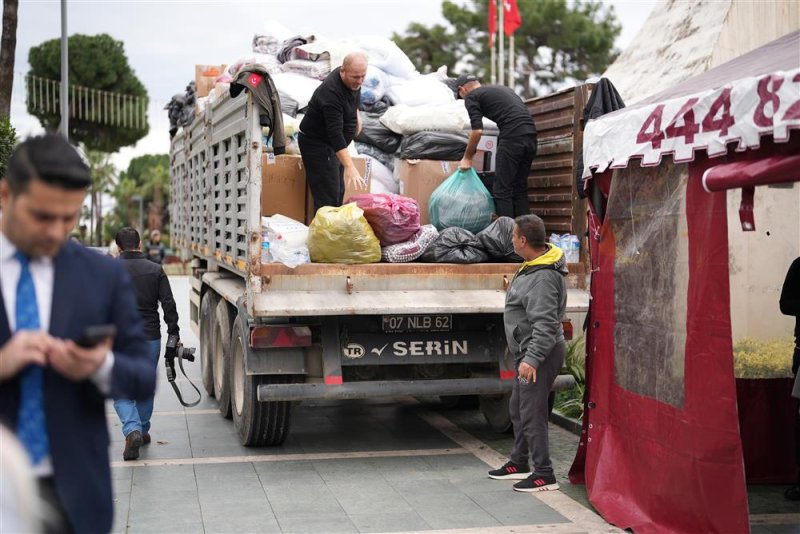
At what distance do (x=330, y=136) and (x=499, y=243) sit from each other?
162cm

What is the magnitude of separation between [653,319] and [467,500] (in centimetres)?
170

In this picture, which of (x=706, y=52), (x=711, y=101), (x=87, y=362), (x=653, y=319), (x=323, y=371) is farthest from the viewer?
(x=706, y=52)

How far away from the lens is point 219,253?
940cm

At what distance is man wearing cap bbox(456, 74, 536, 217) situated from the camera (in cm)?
856

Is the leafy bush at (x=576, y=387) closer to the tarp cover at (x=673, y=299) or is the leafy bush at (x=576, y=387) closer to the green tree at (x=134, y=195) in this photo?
the tarp cover at (x=673, y=299)

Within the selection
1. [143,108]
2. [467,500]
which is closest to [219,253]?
[467,500]

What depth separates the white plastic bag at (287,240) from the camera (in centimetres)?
741

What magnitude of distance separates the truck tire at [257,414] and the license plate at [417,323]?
823 mm

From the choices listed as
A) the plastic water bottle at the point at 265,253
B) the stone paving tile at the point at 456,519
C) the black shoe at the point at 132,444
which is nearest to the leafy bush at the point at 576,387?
the stone paving tile at the point at 456,519

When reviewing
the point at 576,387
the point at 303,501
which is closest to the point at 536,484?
the point at 303,501

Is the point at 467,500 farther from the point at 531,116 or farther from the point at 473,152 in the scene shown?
the point at 531,116

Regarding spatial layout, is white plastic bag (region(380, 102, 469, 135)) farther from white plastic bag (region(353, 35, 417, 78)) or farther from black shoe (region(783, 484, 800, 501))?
black shoe (region(783, 484, 800, 501))

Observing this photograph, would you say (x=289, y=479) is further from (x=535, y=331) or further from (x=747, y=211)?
(x=747, y=211)

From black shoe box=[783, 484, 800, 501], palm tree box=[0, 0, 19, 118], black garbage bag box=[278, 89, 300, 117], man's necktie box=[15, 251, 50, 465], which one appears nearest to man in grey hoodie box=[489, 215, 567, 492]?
black shoe box=[783, 484, 800, 501]
